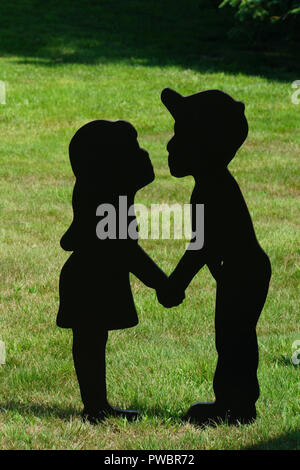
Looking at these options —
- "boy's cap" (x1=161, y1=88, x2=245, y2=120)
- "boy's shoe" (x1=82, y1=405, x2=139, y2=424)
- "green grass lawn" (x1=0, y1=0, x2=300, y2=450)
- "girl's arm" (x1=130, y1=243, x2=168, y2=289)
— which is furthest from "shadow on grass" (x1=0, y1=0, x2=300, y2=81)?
"boy's shoe" (x1=82, y1=405, x2=139, y2=424)

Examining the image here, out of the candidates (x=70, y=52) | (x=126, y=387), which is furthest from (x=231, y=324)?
(x=70, y=52)

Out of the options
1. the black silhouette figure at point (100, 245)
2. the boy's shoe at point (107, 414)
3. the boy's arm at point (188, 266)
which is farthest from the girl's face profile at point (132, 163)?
the boy's shoe at point (107, 414)

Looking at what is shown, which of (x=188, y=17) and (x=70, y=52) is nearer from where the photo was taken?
(x=70, y=52)

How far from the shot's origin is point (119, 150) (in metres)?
3.17

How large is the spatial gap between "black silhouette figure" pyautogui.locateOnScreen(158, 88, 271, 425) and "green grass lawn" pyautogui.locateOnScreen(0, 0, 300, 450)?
12.1 inches

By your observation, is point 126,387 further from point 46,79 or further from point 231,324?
point 46,79

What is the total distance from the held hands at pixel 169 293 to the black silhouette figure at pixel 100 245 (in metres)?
0.01

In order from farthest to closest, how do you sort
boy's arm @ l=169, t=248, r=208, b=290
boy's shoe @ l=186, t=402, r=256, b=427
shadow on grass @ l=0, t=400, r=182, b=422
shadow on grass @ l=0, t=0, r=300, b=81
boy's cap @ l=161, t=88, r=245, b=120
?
shadow on grass @ l=0, t=0, r=300, b=81, shadow on grass @ l=0, t=400, r=182, b=422, boy's shoe @ l=186, t=402, r=256, b=427, boy's arm @ l=169, t=248, r=208, b=290, boy's cap @ l=161, t=88, r=245, b=120

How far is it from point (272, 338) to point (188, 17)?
20.5 meters

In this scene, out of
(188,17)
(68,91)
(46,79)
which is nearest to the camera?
(68,91)

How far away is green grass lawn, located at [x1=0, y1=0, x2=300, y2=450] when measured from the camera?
134 inches

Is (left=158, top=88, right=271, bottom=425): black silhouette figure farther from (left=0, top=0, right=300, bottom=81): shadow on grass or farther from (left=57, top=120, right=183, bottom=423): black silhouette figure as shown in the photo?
(left=0, top=0, right=300, bottom=81): shadow on grass

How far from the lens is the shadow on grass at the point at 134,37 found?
16.7 m

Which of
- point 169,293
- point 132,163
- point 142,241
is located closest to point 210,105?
point 132,163
